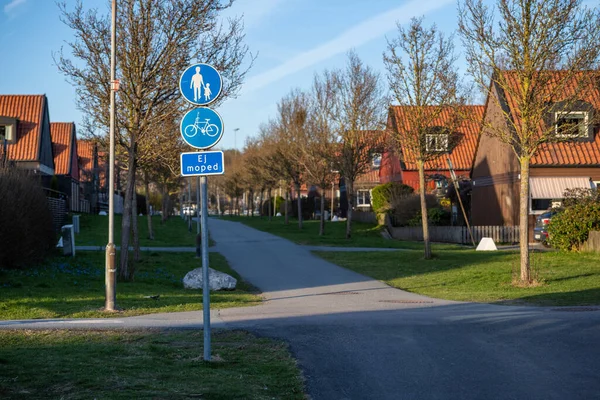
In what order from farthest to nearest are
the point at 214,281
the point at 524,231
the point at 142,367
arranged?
the point at 214,281, the point at 524,231, the point at 142,367

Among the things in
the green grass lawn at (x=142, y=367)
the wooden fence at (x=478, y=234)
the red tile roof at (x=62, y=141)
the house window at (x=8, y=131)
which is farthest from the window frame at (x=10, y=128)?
the green grass lawn at (x=142, y=367)

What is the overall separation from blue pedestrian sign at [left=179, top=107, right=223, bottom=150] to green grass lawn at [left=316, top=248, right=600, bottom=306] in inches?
369

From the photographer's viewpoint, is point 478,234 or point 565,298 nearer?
point 565,298

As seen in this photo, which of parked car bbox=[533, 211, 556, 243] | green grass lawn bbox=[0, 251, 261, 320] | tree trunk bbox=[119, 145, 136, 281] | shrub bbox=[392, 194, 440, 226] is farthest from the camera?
shrub bbox=[392, 194, 440, 226]

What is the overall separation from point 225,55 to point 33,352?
11825 millimetres

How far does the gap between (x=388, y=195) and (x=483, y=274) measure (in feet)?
91.0

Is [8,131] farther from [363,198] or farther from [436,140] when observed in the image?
[363,198]

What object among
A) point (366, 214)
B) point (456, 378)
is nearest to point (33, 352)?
point (456, 378)

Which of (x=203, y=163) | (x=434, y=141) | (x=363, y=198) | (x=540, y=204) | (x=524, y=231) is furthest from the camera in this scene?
(x=363, y=198)

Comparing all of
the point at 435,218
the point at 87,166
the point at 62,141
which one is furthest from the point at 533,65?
the point at 87,166

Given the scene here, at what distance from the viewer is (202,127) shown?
884 cm

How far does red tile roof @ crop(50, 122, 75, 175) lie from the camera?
5753 centimetres

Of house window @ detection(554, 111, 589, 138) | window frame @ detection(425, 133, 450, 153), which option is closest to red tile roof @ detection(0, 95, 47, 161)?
window frame @ detection(425, 133, 450, 153)

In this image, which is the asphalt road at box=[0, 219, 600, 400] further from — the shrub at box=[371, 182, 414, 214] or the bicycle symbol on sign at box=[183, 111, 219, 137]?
the shrub at box=[371, 182, 414, 214]
